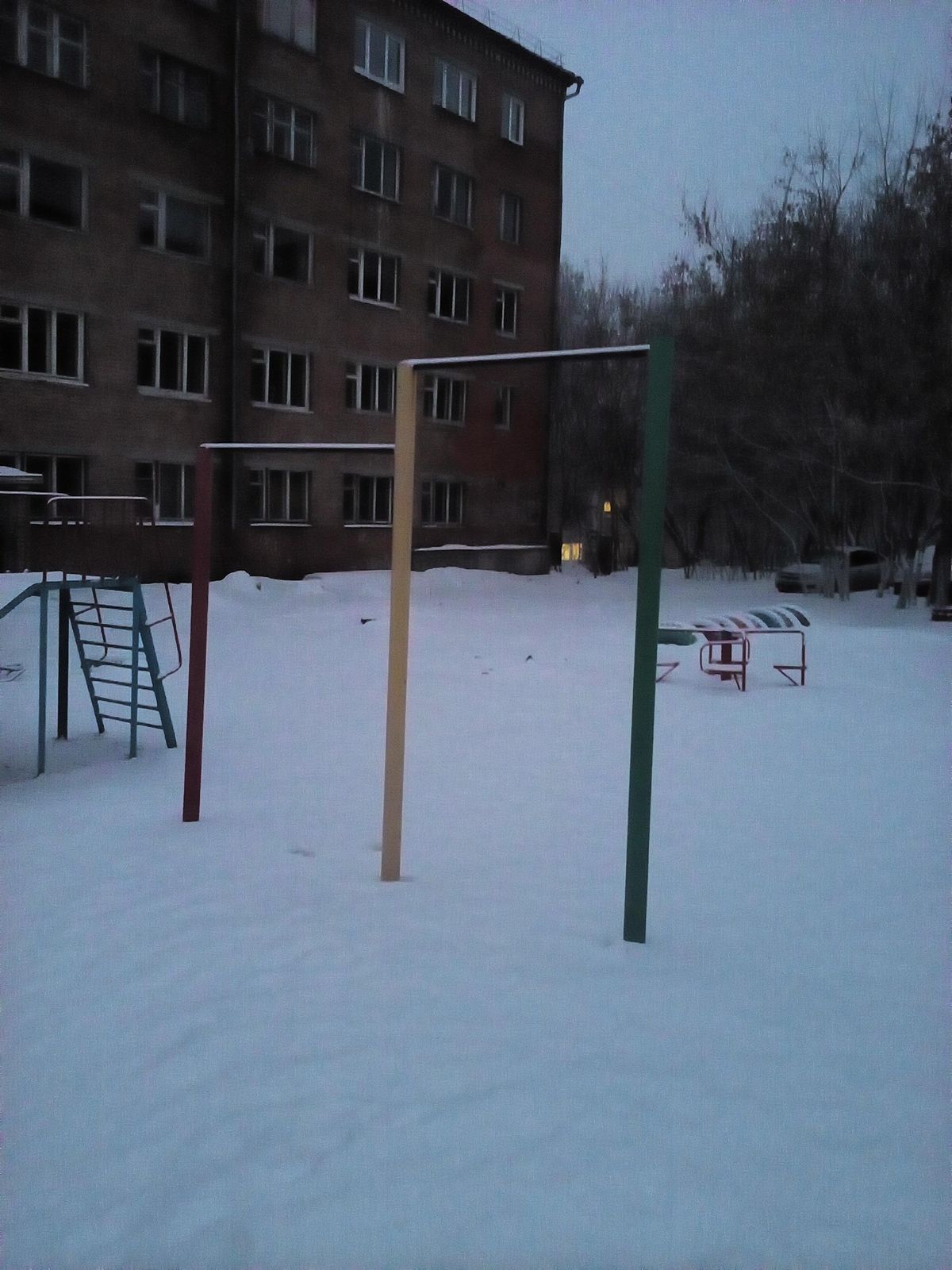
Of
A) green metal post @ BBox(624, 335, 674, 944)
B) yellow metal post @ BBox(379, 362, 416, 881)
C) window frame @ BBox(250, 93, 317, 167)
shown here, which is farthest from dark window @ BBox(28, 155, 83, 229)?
green metal post @ BBox(624, 335, 674, 944)

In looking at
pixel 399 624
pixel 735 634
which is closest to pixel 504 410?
pixel 735 634

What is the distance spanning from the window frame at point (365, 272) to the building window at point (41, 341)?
288 inches

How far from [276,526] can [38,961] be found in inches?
806

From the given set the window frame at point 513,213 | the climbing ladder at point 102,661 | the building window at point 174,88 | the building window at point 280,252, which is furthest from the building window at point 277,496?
the climbing ladder at point 102,661

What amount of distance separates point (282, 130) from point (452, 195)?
557 centimetres

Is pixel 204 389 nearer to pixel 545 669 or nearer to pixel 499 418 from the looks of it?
pixel 499 418

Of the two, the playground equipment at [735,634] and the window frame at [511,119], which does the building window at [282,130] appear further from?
the playground equipment at [735,634]

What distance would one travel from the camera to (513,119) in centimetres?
3027

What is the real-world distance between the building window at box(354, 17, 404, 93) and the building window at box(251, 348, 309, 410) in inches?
272

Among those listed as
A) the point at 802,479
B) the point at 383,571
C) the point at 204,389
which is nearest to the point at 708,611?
the point at 802,479

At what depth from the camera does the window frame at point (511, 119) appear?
2989cm

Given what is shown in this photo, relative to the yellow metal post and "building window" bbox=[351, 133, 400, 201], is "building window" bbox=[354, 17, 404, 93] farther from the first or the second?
the yellow metal post

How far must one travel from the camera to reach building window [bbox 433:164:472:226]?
2814cm

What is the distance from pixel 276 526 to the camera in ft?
80.7
